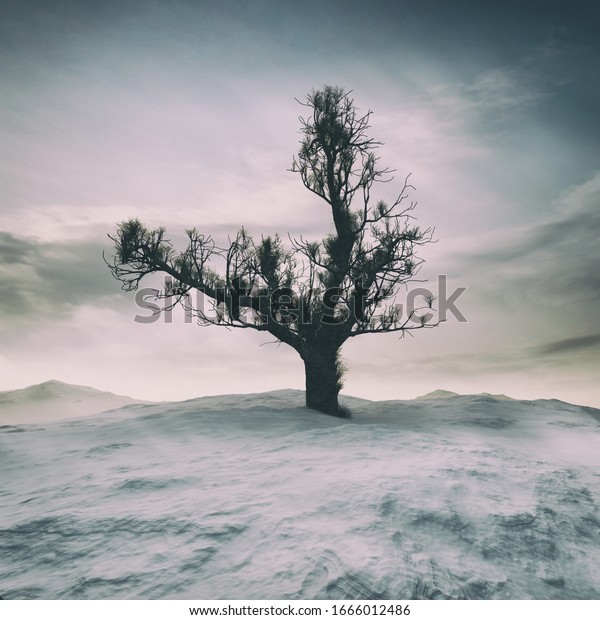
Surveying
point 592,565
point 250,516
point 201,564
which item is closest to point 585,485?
point 592,565

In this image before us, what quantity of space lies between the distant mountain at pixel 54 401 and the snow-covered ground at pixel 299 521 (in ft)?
54.5

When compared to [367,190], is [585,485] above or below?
below

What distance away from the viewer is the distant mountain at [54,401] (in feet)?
67.2

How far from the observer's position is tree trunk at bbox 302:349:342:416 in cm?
1022

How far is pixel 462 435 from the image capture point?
7148 millimetres

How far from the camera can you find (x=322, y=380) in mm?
10289

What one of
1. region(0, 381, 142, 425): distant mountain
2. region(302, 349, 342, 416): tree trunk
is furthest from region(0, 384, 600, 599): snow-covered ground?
region(0, 381, 142, 425): distant mountain

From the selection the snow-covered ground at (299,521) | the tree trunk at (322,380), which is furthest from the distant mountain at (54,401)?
the snow-covered ground at (299,521)

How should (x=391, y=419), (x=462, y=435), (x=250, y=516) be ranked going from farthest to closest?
(x=391, y=419), (x=462, y=435), (x=250, y=516)

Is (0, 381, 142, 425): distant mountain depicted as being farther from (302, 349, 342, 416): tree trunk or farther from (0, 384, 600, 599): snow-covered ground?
(0, 384, 600, 599): snow-covered ground

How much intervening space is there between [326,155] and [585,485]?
8752 mm

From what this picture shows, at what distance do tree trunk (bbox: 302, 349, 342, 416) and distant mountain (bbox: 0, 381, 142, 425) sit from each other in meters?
12.9
